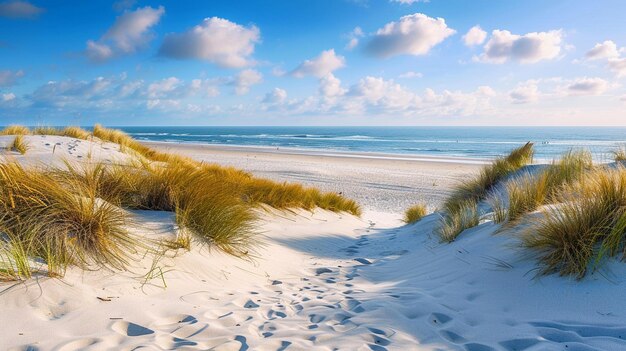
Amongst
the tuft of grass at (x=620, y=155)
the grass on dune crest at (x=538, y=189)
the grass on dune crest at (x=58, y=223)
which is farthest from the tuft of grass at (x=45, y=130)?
the tuft of grass at (x=620, y=155)

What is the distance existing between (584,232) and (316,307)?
7.67 feet

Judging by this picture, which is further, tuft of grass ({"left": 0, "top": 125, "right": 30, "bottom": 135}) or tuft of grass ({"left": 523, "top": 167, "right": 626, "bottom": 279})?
tuft of grass ({"left": 0, "top": 125, "right": 30, "bottom": 135})

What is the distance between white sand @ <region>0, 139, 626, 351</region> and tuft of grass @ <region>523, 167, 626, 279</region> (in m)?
0.15

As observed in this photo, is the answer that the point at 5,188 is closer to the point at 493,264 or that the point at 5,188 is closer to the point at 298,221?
the point at 493,264

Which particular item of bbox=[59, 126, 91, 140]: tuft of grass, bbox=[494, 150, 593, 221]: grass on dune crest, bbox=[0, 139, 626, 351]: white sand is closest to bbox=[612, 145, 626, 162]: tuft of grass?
bbox=[494, 150, 593, 221]: grass on dune crest

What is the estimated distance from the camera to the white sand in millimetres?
2629

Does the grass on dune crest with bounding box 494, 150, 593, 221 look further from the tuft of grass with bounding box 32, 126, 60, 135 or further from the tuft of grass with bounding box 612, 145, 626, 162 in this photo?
the tuft of grass with bounding box 32, 126, 60, 135

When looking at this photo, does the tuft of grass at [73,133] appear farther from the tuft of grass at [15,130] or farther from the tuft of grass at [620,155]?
the tuft of grass at [620,155]

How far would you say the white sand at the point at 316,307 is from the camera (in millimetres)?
2629

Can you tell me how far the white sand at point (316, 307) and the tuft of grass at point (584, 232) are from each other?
148 millimetres

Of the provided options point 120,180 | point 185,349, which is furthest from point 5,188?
point 185,349

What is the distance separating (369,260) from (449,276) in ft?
5.86

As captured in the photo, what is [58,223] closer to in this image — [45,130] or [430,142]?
[45,130]

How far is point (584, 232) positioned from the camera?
11.6 ft
